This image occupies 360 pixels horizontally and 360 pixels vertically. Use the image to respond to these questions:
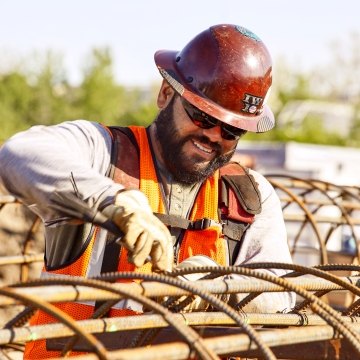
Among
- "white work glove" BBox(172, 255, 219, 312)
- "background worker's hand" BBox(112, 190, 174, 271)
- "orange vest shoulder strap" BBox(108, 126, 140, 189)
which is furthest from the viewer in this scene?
"orange vest shoulder strap" BBox(108, 126, 140, 189)

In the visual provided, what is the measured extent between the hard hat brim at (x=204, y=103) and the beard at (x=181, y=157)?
0.11m

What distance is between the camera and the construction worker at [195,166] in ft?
11.4

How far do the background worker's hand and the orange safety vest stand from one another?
0.54m

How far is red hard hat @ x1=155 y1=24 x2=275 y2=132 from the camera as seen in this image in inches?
145

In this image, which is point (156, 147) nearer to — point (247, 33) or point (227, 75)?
point (227, 75)

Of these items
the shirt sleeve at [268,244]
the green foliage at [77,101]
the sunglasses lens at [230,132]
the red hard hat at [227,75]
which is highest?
the red hard hat at [227,75]

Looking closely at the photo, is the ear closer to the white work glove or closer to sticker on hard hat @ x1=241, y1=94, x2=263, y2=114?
sticker on hard hat @ x1=241, y1=94, x2=263, y2=114

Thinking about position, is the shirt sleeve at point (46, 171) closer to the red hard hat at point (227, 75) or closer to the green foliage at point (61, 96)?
the red hard hat at point (227, 75)

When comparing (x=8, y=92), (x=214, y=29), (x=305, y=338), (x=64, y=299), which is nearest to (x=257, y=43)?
(x=214, y=29)

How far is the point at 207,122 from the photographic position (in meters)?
3.69

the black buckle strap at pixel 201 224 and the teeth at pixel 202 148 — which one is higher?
the teeth at pixel 202 148

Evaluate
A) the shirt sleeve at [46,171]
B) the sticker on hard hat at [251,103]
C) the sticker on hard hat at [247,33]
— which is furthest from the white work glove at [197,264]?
the sticker on hard hat at [247,33]

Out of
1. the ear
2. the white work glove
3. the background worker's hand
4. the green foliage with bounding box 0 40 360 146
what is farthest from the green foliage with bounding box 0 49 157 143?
the background worker's hand

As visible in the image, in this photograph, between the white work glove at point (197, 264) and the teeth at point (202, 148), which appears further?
the teeth at point (202, 148)
